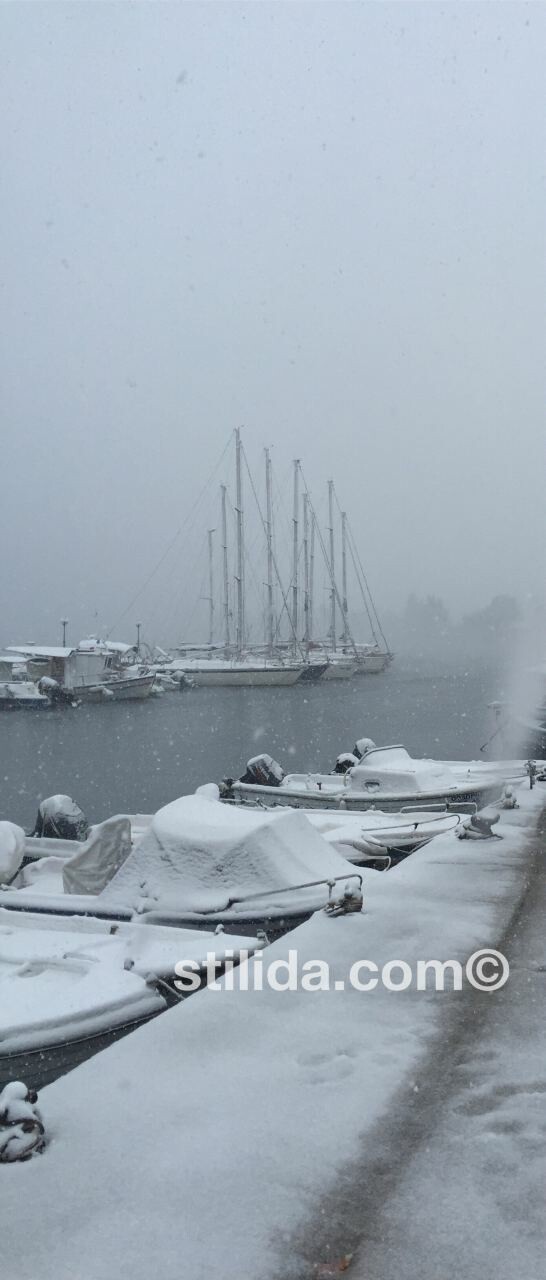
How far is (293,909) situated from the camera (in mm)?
11102

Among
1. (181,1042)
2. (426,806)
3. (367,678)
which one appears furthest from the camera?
(367,678)

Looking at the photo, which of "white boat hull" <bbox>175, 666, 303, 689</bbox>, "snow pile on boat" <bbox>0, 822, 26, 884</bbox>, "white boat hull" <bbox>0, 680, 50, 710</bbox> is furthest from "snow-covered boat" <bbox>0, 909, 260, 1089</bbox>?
"white boat hull" <bbox>175, 666, 303, 689</bbox>

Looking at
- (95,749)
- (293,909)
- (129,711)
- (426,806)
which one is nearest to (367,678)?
(129,711)

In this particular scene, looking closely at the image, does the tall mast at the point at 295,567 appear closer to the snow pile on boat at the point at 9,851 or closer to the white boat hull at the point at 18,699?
the white boat hull at the point at 18,699

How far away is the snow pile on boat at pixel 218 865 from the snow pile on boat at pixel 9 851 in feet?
9.76

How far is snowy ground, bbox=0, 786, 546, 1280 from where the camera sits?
343 centimetres

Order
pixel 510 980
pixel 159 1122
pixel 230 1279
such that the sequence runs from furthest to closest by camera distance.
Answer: pixel 510 980 → pixel 159 1122 → pixel 230 1279

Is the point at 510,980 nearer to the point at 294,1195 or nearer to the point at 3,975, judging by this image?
the point at 294,1195

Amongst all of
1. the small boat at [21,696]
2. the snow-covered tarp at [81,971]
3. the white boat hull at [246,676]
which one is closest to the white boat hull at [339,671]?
the white boat hull at [246,676]

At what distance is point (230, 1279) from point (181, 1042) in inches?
83.9

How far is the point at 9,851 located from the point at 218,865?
4360 millimetres

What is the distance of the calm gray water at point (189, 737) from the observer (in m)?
45.0

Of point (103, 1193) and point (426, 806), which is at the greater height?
point (103, 1193)

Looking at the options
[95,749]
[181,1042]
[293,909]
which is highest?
[181,1042]
